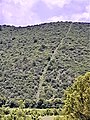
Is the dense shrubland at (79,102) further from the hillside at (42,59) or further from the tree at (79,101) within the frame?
the hillside at (42,59)

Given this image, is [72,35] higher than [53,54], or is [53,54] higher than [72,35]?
[72,35]

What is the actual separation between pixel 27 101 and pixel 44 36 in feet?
103

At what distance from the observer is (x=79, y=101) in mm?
24000

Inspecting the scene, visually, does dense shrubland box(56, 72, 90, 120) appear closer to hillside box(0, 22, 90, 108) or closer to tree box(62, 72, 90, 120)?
tree box(62, 72, 90, 120)

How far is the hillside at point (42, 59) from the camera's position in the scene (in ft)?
210

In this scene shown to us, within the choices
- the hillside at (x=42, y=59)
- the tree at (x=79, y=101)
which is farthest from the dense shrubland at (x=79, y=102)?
the hillside at (x=42, y=59)

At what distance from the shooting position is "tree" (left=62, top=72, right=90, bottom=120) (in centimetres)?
2362

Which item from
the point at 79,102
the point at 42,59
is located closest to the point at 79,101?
the point at 79,102

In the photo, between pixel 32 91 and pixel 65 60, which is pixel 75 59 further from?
pixel 32 91

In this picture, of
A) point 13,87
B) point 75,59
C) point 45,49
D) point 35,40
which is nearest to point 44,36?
point 35,40

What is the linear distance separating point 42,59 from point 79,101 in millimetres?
49921

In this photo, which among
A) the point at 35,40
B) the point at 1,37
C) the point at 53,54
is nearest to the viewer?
the point at 53,54

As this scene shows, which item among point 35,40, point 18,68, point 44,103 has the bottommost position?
point 44,103

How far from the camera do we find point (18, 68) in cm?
7131
